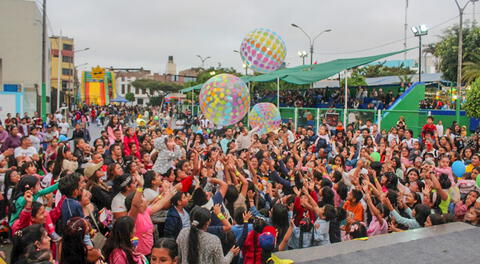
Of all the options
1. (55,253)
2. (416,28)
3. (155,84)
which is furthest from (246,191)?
(155,84)

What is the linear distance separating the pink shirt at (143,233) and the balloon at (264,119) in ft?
23.8

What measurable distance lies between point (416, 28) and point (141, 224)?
27193 millimetres

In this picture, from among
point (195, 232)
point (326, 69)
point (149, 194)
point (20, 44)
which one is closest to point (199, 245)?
point (195, 232)

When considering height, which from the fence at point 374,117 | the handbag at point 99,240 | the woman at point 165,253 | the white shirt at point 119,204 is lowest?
the handbag at point 99,240

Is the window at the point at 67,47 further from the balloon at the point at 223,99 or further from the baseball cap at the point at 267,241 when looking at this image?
the baseball cap at the point at 267,241

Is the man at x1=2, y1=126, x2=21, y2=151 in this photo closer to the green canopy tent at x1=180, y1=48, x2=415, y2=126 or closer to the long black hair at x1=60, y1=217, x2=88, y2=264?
the long black hair at x1=60, y1=217, x2=88, y2=264

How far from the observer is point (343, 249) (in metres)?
3.37

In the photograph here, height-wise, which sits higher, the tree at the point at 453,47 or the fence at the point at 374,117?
the tree at the point at 453,47

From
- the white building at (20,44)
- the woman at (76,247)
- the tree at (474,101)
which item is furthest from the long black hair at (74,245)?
the white building at (20,44)

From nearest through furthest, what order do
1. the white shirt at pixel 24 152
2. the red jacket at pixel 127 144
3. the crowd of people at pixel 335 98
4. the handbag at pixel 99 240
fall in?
the handbag at pixel 99 240 → the white shirt at pixel 24 152 → the red jacket at pixel 127 144 → the crowd of people at pixel 335 98

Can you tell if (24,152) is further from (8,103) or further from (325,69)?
(8,103)

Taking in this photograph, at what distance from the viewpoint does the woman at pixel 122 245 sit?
9.89 feet

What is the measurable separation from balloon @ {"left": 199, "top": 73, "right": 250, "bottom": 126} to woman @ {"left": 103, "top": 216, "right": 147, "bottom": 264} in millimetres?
3940

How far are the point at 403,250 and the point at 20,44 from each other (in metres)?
32.6
